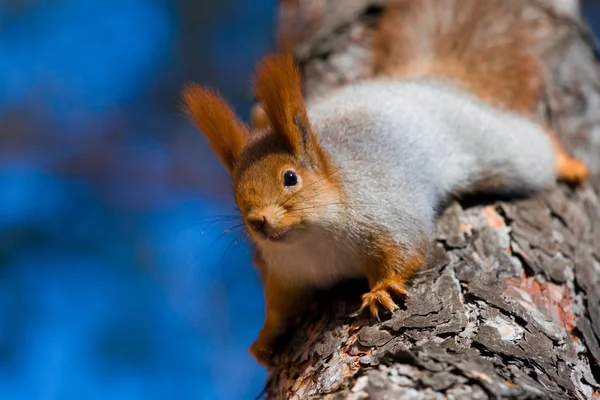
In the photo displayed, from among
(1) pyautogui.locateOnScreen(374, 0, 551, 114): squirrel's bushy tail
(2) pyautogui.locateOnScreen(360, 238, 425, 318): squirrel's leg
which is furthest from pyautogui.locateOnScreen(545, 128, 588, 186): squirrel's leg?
(2) pyautogui.locateOnScreen(360, 238, 425, 318): squirrel's leg

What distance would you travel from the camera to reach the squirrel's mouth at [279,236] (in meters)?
1.62

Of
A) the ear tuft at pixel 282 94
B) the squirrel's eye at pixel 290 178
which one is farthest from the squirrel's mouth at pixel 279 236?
the ear tuft at pixel 282 94

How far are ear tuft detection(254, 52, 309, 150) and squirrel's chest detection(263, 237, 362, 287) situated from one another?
26 cm

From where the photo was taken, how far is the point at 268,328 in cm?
192

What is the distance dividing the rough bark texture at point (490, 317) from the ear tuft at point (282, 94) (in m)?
0.46

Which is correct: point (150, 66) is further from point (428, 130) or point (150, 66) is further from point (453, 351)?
point (453, 351)

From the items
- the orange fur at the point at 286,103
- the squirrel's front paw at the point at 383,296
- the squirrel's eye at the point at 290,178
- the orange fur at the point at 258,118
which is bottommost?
the squirrel's front paw at the point at 383,296

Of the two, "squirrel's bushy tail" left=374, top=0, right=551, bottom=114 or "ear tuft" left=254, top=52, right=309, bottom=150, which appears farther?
"squirrel's bushy tail" left=374, top=0, right=551, bottom=114

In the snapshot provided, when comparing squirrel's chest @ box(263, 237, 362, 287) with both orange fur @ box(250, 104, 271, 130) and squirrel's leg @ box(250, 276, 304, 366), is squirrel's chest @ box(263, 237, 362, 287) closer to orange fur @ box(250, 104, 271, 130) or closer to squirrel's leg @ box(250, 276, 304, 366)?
squirrel's leg @ box(250, 276, 304, 366)

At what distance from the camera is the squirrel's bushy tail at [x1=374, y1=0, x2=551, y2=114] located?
2445mm

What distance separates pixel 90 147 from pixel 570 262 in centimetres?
283

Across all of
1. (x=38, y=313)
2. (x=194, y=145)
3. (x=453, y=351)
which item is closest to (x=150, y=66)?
(x=194, y=145)

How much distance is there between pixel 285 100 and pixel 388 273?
1.62 ft

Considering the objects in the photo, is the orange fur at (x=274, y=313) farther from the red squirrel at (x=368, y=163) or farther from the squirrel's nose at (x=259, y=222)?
the squirrel's nose at (x=259, y=222)
